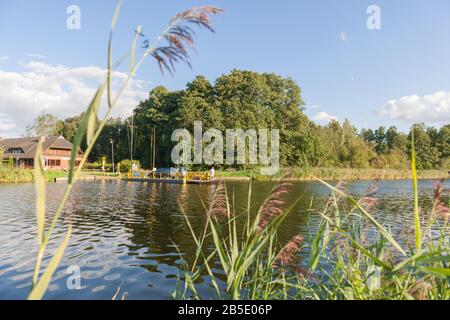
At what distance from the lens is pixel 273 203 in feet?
10.1

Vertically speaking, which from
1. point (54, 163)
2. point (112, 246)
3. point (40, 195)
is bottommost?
point (112, 246)

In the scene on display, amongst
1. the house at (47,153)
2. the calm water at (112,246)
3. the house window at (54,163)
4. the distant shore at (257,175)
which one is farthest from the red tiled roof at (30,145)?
the calm water at (112,246)

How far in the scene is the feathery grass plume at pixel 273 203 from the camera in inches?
116

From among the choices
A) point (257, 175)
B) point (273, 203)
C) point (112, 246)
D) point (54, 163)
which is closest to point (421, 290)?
point (273, 203)

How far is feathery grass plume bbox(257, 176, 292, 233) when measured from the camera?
116 inches

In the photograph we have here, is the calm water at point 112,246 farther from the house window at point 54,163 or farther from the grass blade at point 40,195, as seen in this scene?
the house window at point 54,163

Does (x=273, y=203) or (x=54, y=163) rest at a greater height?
(x=54, y=163)

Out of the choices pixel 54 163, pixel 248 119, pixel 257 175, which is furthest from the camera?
pixel 54 163

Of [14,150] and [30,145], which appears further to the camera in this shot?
[14,150]

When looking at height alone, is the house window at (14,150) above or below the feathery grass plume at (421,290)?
above

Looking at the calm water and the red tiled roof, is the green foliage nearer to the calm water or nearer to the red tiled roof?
the red tiled roof

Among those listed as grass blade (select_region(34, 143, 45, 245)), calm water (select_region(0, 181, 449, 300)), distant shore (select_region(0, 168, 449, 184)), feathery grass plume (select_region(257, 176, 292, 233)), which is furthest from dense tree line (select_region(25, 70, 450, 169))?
grass blade (select_region(34, 143, 45, 245))

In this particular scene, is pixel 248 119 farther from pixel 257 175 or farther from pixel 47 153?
pixel 47 153
